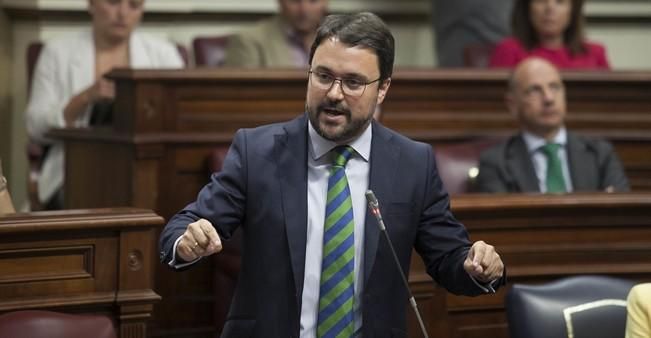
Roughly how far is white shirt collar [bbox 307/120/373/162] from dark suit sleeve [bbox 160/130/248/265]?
0.15 metres

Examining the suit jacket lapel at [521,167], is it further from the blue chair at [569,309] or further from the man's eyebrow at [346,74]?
the man's eyebrow at [346,74]

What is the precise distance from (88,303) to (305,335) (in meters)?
0.71

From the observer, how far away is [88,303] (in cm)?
307

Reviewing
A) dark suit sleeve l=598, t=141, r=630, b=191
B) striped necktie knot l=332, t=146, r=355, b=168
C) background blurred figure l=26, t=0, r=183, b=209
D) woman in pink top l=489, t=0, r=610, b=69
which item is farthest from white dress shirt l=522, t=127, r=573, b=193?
striped necktie knot l=332, t=146, r=355, b=168

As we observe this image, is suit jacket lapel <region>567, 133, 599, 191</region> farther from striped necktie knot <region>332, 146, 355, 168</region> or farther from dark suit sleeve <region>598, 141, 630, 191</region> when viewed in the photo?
striped necktie knot <region>332, 146, 355, 168</region>

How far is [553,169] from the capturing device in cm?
466

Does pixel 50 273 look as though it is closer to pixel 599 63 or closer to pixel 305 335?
pixel 305 335

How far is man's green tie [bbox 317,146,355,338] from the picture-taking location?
259 cm

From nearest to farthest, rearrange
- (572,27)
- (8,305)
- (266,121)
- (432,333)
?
(8,305) < (432,333) < (266,121) < (572,27)

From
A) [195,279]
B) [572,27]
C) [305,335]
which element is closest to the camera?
[305,335]

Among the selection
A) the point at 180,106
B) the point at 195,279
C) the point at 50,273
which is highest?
the point at 180,106

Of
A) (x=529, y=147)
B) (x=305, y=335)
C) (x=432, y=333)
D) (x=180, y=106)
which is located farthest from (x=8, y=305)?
(x=529, y=147)

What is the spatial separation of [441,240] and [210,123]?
1970 mm

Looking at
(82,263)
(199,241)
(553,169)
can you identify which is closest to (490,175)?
(553,169)
